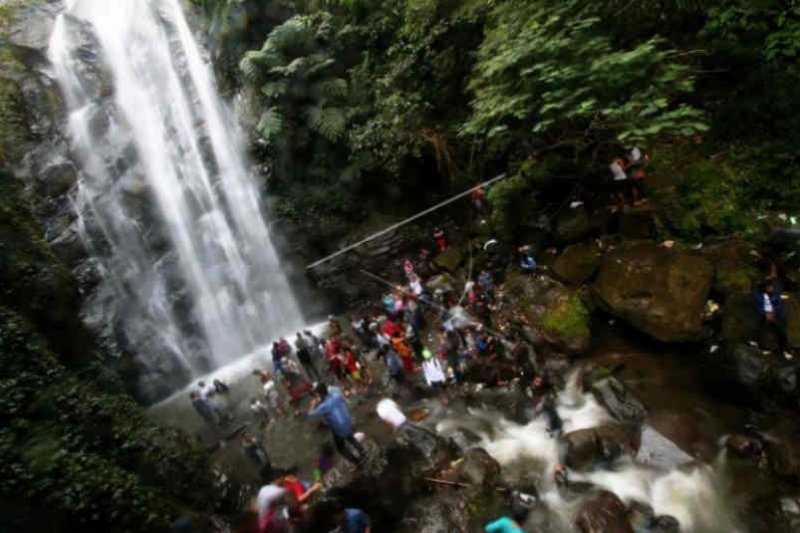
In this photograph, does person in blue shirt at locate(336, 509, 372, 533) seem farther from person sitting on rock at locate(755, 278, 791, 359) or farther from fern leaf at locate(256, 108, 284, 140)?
fern leaf at locate(256, 108, 284, 140)

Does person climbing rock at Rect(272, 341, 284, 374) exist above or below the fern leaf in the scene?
below

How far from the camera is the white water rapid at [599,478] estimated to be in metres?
6.27

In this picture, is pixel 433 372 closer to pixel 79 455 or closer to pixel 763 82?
pixel 79 455

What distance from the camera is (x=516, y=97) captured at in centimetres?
803

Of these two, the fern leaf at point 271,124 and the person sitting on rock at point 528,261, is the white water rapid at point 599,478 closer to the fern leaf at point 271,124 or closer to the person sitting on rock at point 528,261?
the person sitting on rock at point 528,261

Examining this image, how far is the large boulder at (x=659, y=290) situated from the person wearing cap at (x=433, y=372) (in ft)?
12.1

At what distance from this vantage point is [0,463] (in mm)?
6289

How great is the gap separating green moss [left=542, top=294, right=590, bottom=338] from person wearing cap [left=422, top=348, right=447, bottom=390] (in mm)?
2429

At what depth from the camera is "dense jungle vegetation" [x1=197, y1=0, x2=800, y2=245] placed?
306 inches

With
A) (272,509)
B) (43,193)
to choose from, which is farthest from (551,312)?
(43,193)

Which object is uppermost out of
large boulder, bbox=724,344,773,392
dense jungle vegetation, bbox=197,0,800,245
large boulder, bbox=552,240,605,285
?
dense jungle vegetation, bbox=197,0,800,245

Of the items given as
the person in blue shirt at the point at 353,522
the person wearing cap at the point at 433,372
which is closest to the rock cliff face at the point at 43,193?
the person wearing cap at the point at 433,372

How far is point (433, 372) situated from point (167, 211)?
11.8 metres

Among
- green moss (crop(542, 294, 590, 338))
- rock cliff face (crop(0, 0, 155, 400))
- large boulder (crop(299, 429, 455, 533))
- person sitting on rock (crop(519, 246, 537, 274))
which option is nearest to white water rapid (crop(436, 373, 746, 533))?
large boulder (crop(299, 429, 455, 533))
